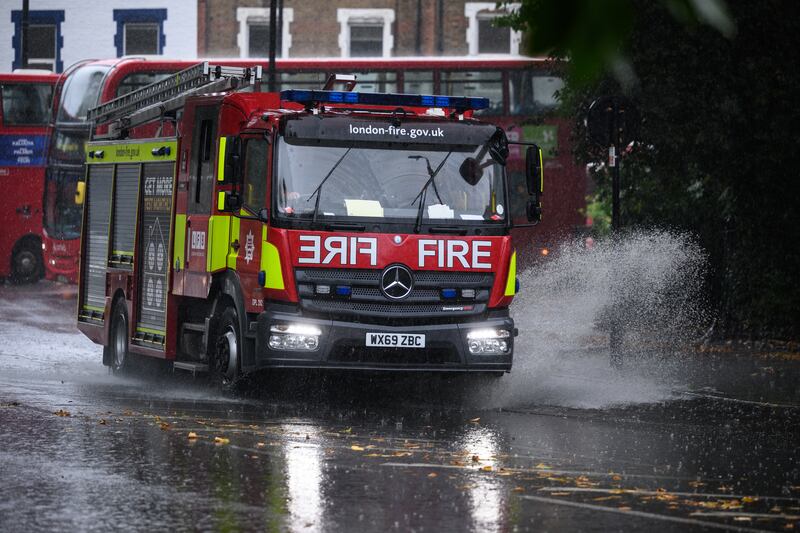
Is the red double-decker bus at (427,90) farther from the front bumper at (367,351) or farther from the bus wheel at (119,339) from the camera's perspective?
the front bumper at (367,351)

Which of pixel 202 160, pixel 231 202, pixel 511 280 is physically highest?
pixel 202 160

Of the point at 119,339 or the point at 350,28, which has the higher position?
the point at 350,28

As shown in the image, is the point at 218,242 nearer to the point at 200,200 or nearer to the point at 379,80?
the point at 200,200

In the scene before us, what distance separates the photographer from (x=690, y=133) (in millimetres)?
19406

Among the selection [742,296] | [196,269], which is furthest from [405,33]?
[196,269]

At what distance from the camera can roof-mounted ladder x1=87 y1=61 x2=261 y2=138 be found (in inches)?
576

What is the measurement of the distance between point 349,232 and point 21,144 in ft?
84.7

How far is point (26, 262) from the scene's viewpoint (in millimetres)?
37812

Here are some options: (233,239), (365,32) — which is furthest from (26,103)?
(233,239)

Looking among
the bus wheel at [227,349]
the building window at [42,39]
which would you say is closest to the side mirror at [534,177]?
the bus wheel at [227,349]

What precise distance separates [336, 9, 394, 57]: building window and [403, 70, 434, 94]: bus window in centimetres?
1271

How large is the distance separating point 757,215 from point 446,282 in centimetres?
830

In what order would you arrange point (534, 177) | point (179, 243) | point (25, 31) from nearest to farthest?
point (534, 177), point (179, 243), point (25, 31)

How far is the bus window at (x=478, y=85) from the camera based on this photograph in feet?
101
